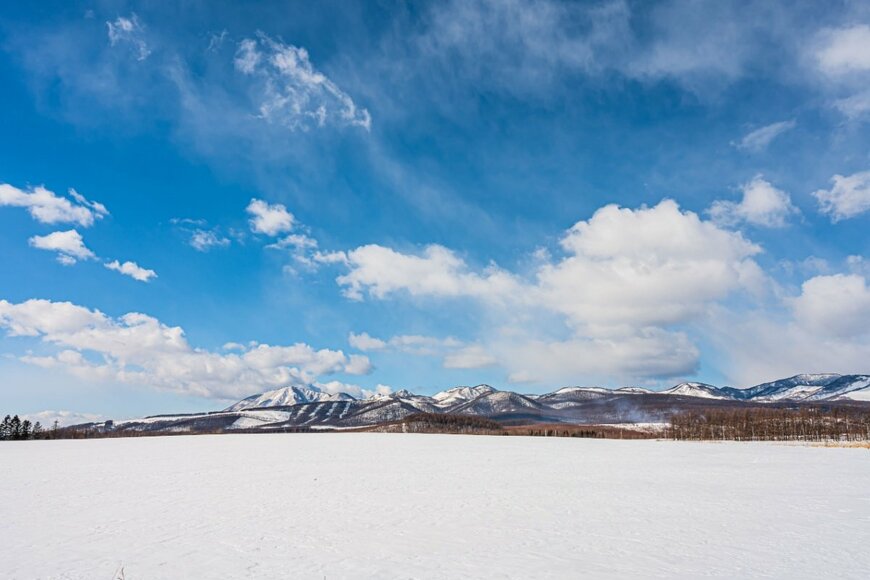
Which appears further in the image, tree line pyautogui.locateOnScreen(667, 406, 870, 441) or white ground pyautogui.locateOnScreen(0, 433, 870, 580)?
tree line pyautogui.locateOnScreen(667, 406, 870, 441)

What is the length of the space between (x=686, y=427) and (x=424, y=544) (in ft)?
567

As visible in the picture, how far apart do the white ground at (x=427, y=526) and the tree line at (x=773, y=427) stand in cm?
12469

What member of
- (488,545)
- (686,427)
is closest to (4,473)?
(488,545)

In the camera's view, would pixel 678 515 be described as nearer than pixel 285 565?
No

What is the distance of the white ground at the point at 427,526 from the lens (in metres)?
13.4

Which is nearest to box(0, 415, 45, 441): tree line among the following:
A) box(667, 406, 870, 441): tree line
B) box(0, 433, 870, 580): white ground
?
box(0, 433, 870, 580): white ground

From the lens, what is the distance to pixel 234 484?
3042 cm

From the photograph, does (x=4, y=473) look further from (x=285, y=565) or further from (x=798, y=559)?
(x=798, y=559)

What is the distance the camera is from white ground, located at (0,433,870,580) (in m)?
13.4

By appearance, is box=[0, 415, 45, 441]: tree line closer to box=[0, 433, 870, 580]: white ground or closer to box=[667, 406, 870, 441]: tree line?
box=[0, 433, 870, 580]: white ground

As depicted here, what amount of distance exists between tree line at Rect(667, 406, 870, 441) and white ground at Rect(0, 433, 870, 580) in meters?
125

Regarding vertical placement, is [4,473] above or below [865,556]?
below

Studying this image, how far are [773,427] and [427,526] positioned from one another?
539 ft

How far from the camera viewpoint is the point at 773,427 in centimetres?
14475
